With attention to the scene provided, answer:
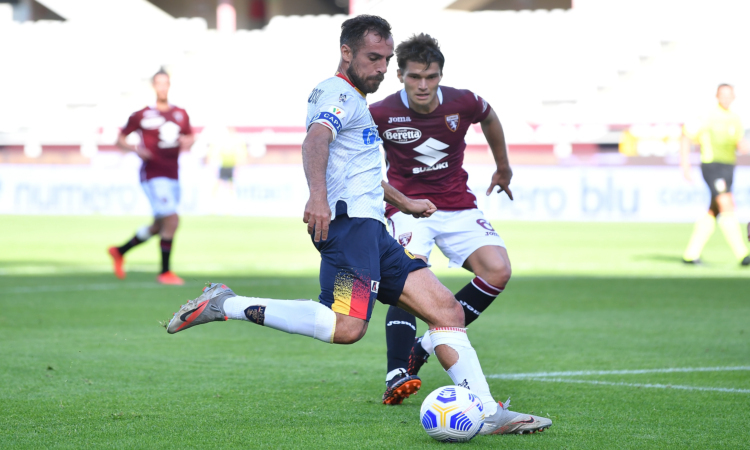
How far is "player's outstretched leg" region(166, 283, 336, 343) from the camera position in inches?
163

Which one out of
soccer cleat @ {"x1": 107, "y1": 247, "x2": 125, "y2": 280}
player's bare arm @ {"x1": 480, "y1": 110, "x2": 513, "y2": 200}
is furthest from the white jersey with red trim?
soccer cleat @ {"x1": 107, "y1": 247, "x2": 125, "y2": 280}

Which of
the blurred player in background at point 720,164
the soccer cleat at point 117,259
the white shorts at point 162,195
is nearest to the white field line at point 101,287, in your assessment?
the soccer cleat at point 117,259

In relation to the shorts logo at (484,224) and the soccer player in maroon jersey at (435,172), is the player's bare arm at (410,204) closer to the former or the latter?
the soccer player in maroon jersey at (435,172)

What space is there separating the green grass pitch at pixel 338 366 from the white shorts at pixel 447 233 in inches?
30.3

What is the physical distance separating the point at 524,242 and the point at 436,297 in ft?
43.8

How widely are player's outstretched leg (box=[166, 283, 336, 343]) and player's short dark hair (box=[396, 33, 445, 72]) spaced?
162 centimetres

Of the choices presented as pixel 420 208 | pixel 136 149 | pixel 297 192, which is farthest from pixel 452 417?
pixel 297 192

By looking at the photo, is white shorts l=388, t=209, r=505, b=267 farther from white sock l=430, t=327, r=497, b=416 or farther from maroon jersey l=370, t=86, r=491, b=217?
white sock l=430, t=327, r=497, b=416

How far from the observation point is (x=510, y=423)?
13.5 feet

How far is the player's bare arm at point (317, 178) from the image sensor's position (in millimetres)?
3857

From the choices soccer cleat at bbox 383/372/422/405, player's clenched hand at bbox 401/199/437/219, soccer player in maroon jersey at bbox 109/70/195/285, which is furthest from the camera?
soccer player in maroon jersey at bbox 109/70/195/285

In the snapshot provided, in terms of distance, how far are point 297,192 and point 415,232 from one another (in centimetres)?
1920

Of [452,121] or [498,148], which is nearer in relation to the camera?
[452,121]

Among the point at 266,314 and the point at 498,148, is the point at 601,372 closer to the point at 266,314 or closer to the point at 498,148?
the point at 498,148
